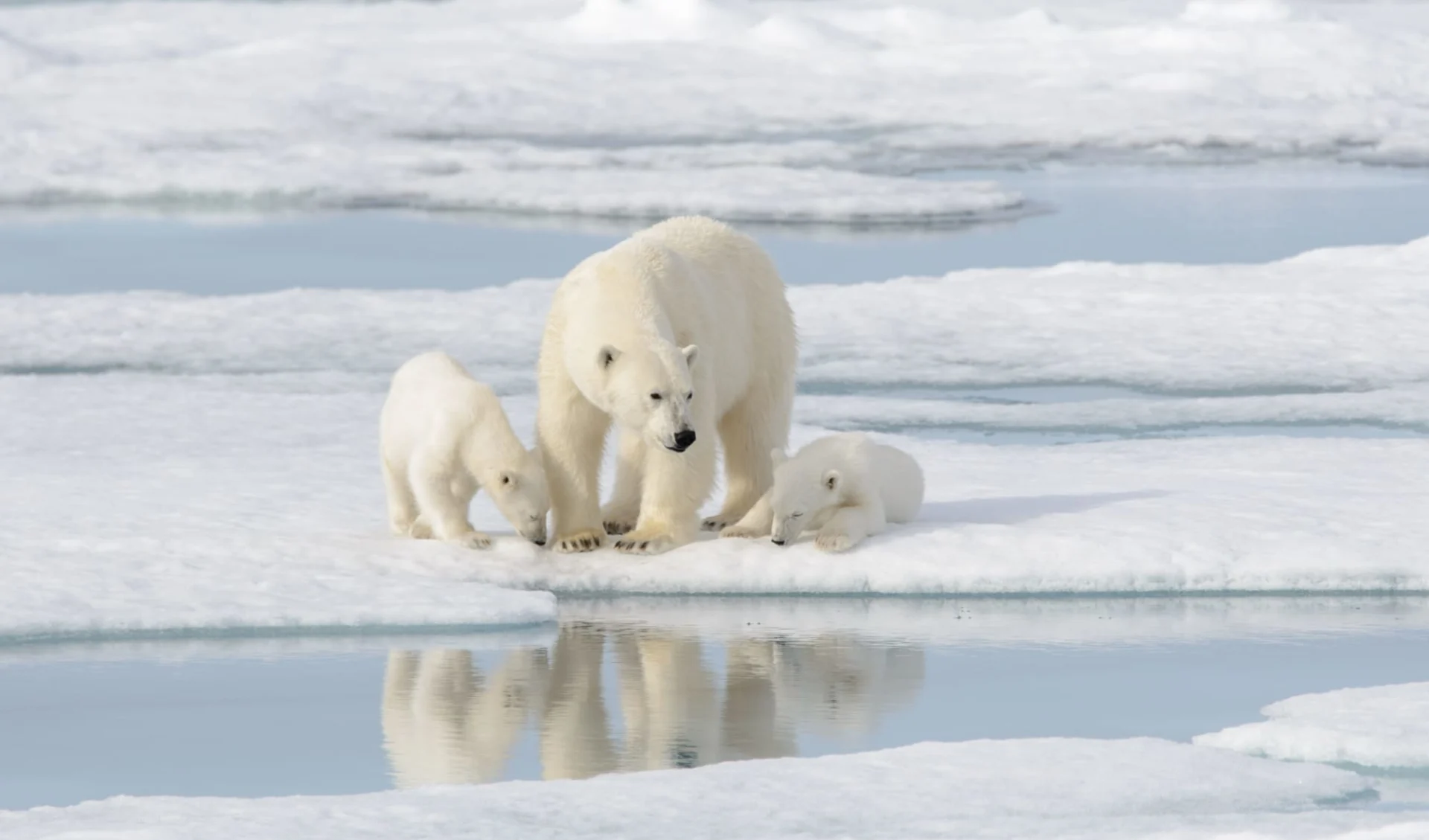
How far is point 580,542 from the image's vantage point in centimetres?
559

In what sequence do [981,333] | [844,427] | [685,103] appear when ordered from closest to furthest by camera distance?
[844,427], [981,333], [685,103]

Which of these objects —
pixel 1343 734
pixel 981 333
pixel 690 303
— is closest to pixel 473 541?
pixel 690 303

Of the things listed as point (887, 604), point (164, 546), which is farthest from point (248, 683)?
point (887, 604)

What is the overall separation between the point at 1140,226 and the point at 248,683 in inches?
452

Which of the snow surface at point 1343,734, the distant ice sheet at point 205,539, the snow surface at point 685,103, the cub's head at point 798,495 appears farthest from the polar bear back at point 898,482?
the snow surface at point 685,103

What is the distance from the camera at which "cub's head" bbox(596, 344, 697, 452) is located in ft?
16.9

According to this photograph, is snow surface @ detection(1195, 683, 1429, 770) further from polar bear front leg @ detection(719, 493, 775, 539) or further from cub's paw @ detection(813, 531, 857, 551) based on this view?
polar bear front leg @ detection(719, 493, 775, 539)

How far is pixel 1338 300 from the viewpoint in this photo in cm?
1088

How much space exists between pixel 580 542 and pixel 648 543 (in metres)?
0.19

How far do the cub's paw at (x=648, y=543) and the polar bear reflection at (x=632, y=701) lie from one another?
0.43 m

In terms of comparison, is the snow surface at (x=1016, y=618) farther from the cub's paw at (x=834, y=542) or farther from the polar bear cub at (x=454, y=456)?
the polar bear cub at (x=454, y=456)

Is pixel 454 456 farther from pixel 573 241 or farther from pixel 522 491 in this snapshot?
pixel 573 241

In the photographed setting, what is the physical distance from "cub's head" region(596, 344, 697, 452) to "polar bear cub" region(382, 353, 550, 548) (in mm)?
323

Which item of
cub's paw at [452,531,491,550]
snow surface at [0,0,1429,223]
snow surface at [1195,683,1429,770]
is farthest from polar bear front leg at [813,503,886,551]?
snow surface at [0,0,1429,223]
